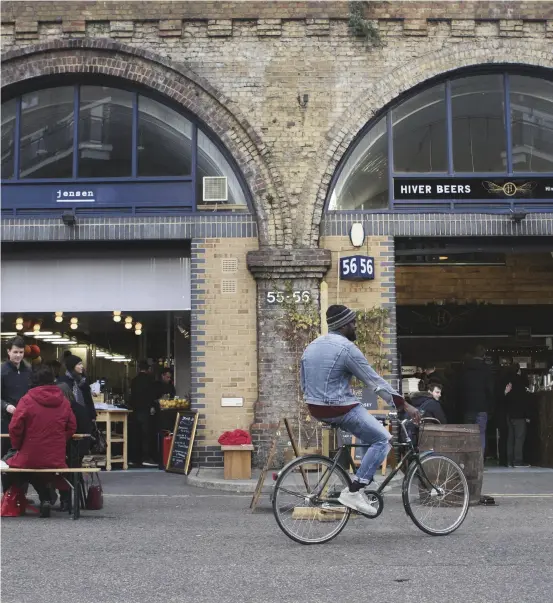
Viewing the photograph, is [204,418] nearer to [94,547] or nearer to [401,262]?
[401,262]

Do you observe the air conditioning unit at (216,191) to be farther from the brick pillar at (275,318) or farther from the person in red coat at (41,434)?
the person in red coat at (41,434)

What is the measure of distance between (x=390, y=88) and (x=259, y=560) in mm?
10206

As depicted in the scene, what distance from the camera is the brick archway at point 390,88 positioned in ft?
51.0

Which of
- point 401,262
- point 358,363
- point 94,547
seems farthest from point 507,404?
point 94,547

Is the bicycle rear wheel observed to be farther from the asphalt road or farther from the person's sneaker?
the person's sneaker

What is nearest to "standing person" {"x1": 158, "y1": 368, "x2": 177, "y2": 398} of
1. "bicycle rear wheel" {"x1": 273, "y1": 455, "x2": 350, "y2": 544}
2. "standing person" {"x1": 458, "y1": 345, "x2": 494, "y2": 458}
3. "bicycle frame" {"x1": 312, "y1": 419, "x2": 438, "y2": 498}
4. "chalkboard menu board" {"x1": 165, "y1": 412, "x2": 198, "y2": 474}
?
"chalkboard menu board" {"x1": 165, "y1": 412, "x2": 198, "y2": 474}

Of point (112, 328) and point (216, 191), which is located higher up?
point (216, 191)

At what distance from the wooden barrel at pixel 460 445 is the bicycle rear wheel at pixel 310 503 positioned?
320 cm

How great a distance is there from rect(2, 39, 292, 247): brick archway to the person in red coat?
19.7 feet

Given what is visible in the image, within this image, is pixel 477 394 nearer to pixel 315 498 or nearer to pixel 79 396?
pixel 79 396

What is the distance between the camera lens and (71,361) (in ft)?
40.7

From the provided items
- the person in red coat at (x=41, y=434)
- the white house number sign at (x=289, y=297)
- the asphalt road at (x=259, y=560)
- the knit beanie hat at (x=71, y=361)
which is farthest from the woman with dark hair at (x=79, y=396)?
the white house number sign at (x=289, y=297)

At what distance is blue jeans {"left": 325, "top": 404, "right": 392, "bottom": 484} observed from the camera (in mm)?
8000

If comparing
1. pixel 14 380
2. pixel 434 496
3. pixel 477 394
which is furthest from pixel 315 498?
pixel 477 394
